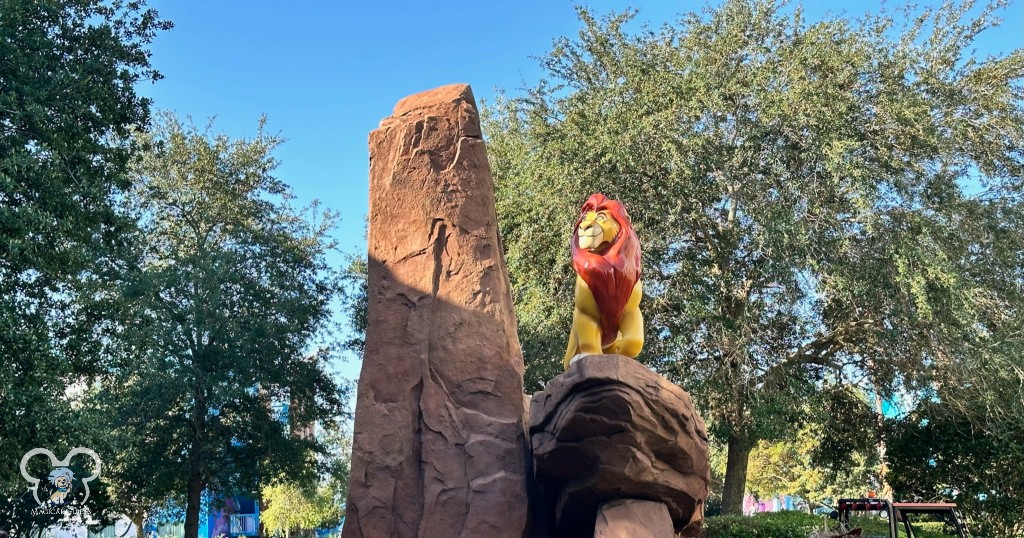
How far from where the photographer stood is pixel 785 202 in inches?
515

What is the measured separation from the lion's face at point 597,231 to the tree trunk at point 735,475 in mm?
10329

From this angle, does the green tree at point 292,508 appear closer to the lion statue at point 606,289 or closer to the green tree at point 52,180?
the green tree at point 52,180

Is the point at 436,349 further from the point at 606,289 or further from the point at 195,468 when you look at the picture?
the point at 195,468

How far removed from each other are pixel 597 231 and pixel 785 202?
777cm

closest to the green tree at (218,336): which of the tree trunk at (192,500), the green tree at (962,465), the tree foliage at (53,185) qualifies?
the tree trunk at (192,500)

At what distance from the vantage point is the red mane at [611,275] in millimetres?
6258

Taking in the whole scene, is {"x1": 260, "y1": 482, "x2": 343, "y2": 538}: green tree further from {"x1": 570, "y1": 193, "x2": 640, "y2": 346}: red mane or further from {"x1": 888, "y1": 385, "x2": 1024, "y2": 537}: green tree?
{"x1": 570, "y1": 193, "x2": 640, "y2": 346}: red mane

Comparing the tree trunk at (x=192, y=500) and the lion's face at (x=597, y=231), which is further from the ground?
the lion's face at (x=597, y=231)

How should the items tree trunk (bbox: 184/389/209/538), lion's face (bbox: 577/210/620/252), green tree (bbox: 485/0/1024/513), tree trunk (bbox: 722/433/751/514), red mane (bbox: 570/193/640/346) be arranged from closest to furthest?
1. red mane (bbox: 570/193/640/346)
2. lion's face (bbox: 577/210/620/252)
3. green tree (bbox: 485/0/1024/513)
4. tree trunk (bbox: 722/433/751/514)
5. tree trunk (bbox: 184/389/209/538)

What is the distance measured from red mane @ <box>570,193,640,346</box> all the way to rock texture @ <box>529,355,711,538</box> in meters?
0.90

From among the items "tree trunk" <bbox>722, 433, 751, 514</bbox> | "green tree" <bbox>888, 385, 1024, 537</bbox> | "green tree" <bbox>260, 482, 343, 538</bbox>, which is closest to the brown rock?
"green tree" <bbox>888, 385, 1024, 537</bbox>

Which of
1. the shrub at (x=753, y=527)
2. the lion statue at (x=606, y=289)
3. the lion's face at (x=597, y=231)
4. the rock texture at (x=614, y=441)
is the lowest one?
the shrub at (x=753, y=527)

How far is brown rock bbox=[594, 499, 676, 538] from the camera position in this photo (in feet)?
17.3

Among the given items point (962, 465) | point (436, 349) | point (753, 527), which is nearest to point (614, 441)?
point (436, 349)
